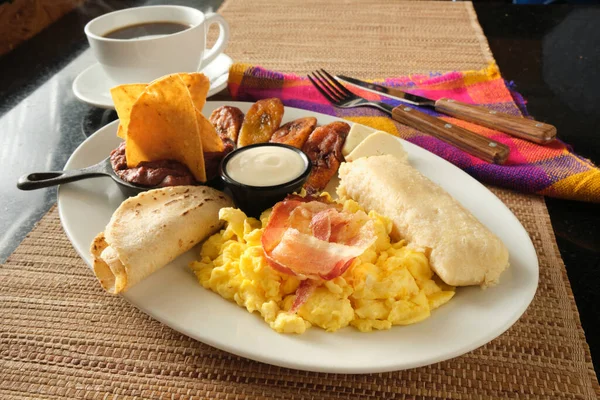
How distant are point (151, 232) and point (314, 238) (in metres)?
0.50

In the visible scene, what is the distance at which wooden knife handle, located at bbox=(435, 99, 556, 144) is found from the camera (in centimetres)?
252

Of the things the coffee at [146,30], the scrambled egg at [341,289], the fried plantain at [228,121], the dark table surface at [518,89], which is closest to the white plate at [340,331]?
the scrambled egg at [341,289]

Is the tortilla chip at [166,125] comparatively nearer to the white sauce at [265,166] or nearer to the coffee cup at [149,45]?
the white sauce at [265,166]

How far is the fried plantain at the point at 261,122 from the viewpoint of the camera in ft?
7.89

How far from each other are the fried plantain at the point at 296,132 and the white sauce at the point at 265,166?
25cm

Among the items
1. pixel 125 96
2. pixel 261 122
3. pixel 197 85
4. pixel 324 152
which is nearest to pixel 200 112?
pixel 197 85

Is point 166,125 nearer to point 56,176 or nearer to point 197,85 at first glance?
point 197,85

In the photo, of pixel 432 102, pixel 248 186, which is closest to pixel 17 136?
pixel 248 186

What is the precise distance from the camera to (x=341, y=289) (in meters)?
1.50

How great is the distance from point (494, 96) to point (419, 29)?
114 cm

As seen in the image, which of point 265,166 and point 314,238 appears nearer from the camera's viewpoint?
point 314,238

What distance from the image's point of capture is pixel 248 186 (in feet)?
6.23

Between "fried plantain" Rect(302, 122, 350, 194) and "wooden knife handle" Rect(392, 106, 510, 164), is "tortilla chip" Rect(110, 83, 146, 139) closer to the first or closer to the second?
"fried plantain" Rect(302, 122, 350, 194)

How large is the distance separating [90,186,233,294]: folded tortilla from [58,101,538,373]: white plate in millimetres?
50
